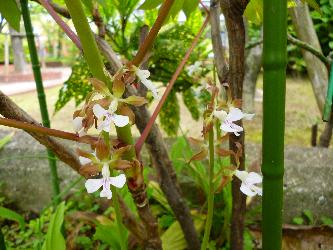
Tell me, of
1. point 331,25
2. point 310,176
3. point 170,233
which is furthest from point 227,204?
point 331,25

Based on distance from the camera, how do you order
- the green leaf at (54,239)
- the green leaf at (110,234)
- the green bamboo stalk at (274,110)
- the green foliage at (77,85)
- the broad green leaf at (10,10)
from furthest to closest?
the green foliage at (77,85), the green leaf at (110,234), the green leaf at (54,239), the broad green leaf at (10,10), the green bamboo stalk at (274,110)

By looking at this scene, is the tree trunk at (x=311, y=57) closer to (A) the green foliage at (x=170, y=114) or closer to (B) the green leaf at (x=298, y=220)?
(B) the green leaf at (x=298, y=220)

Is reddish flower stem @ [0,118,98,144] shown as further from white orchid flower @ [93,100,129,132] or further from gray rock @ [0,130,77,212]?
gray rock @ [0,130,77,212]

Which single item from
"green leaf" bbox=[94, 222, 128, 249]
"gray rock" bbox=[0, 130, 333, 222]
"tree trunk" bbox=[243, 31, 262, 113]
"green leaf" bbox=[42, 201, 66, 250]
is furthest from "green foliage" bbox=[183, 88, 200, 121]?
"tree trunk" bbox=[243, 31, 262, 113]

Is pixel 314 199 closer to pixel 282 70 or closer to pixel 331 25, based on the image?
pixel 282 70

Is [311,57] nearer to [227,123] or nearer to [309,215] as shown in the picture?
[309,215]

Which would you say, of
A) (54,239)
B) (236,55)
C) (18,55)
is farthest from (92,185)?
(18,55)

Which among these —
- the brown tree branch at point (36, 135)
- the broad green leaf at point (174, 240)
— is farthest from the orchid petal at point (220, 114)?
the broad green leaf at point (174, 240)
